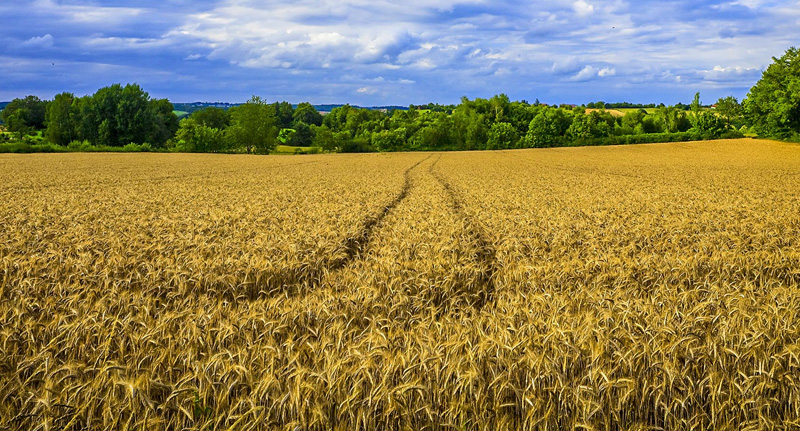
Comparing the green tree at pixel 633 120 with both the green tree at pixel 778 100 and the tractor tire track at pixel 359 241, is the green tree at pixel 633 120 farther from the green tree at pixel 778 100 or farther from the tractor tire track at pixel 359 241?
the tractor tire track at pixel 359 241

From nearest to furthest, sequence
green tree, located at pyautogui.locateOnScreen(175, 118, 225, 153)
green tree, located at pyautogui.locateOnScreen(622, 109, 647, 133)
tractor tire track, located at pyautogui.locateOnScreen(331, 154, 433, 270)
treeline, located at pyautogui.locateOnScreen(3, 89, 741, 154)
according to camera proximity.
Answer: tractor tire track, located at pyautogui.locateOnScreen(331, 154, 433, 270) → treeline, located at pyautogui.locateOnScreen(3, 89, 741, 154) → green tree, located at pyautogui.locateOnScreen(175, 118, 225, 153) → green tree, located at pyautogui.locateOnScreen(622, 109, 647, 133)

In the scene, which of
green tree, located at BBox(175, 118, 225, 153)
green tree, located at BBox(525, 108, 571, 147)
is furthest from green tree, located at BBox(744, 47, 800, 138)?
green tree, located at BBox(175, 118, 225, 153)

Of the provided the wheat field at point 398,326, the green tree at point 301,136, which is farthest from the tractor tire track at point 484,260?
the green tree at point 301,136

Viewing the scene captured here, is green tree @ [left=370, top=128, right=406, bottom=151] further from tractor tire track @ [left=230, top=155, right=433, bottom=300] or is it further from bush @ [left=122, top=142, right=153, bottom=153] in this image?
tractor tire track @ [left=230, top=155, right=433, bottom=300]

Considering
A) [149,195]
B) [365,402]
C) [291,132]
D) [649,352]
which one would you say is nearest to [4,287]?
[365,402]

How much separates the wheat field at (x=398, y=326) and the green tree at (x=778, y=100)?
59.0 m

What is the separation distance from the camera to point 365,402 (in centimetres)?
323

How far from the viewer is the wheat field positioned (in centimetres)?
321

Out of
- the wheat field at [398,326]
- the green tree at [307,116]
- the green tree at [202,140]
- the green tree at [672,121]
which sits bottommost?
the wheat field at [398,326]

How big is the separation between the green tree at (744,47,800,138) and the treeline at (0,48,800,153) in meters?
0.12

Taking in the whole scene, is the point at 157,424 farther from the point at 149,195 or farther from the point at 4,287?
the point at 149,195

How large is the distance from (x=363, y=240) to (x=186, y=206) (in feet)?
25.0

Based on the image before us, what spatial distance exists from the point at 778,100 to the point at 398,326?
69.3 meters

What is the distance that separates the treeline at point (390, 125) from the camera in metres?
61.7
